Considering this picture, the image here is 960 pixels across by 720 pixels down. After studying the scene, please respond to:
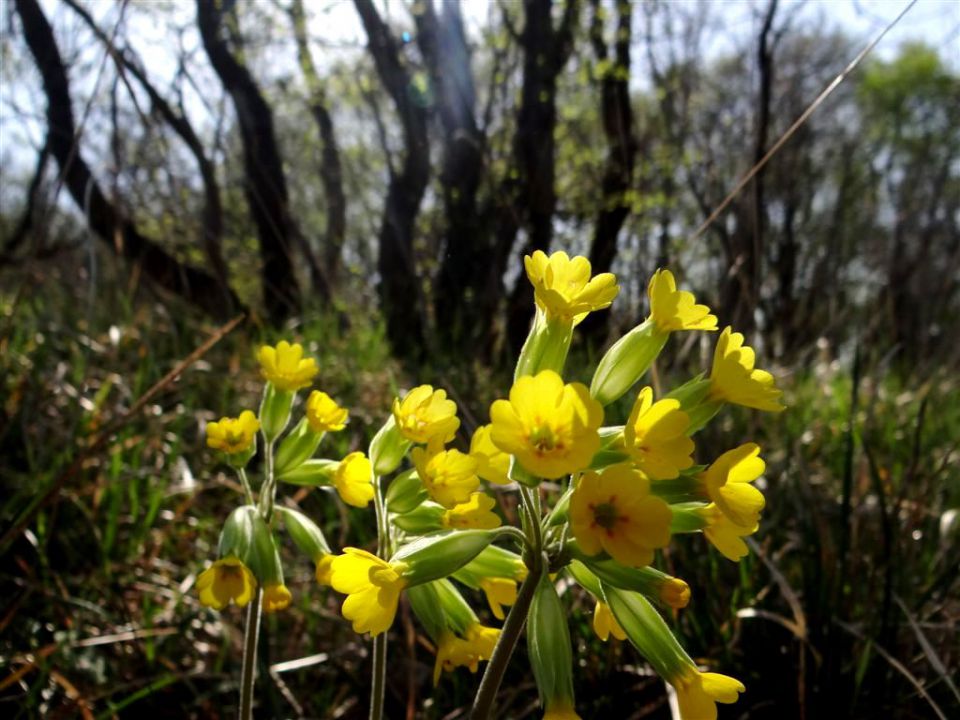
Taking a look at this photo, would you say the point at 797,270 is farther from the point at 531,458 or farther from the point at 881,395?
the point at 531,458

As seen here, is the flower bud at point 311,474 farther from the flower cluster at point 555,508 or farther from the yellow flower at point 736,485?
the yellow flower at point 736,485

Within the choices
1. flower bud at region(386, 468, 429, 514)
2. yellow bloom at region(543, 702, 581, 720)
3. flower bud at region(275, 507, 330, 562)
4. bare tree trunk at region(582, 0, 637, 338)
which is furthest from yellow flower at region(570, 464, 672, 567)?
bare tree trunk at region(582, 0, 637, 338)

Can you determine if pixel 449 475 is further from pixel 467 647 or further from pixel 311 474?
pixel 311 474

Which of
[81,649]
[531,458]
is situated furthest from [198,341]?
[531,458]

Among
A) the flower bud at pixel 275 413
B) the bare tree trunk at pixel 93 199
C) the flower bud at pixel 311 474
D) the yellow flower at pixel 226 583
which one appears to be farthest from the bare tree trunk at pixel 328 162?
the yellow flower at pixel 226 583

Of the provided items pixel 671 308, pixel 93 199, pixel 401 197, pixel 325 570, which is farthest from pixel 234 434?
pixel 93 199
